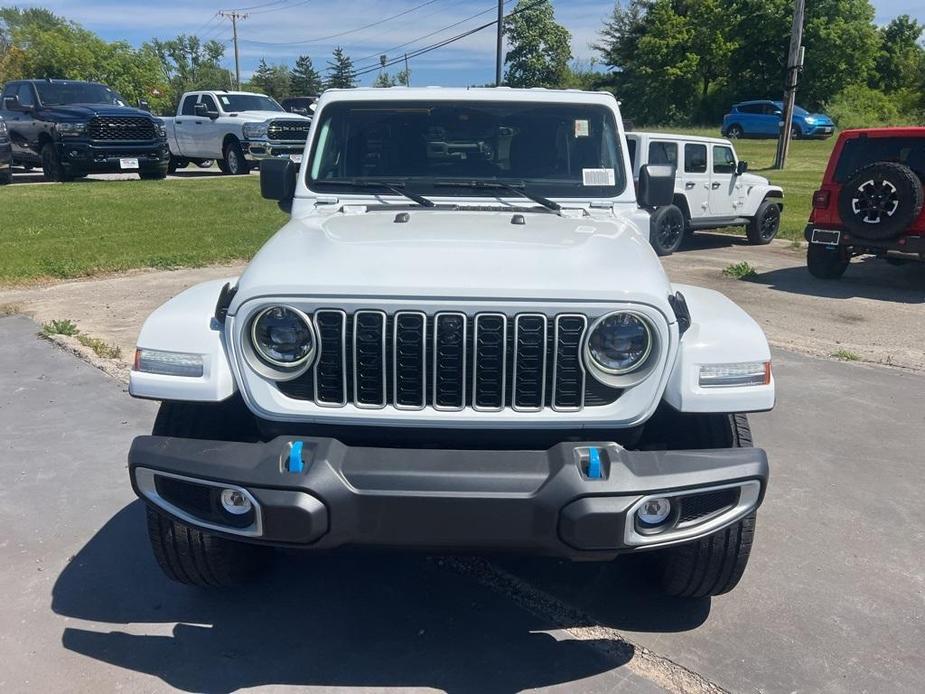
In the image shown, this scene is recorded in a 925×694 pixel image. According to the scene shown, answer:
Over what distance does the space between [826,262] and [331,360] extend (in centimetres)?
906

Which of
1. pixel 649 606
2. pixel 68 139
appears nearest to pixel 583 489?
pixel 649 606

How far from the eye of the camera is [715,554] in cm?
289

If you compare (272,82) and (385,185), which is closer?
(385,185)

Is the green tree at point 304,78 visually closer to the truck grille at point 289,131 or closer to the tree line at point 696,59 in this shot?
the tree line at point 696,59

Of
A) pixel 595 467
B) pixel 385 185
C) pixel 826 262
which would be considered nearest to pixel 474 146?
pixel 385 185

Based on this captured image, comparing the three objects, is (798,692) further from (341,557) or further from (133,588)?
(133,588)

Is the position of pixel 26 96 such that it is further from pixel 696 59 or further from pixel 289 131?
pixel 696 59

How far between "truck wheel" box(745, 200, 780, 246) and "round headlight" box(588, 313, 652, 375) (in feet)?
38.8

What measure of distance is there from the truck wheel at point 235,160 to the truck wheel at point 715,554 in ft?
→ 58.7

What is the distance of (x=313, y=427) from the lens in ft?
8.93

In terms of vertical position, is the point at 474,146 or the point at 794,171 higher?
the point at 474,146

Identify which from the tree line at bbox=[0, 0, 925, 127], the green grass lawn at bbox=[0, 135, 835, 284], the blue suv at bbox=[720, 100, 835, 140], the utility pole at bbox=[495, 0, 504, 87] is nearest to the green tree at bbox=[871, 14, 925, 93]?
the tree line at bbox=[0, 0, 925, 127]

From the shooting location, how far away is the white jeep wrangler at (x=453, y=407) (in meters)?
2.43

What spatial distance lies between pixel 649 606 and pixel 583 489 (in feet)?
3.49
